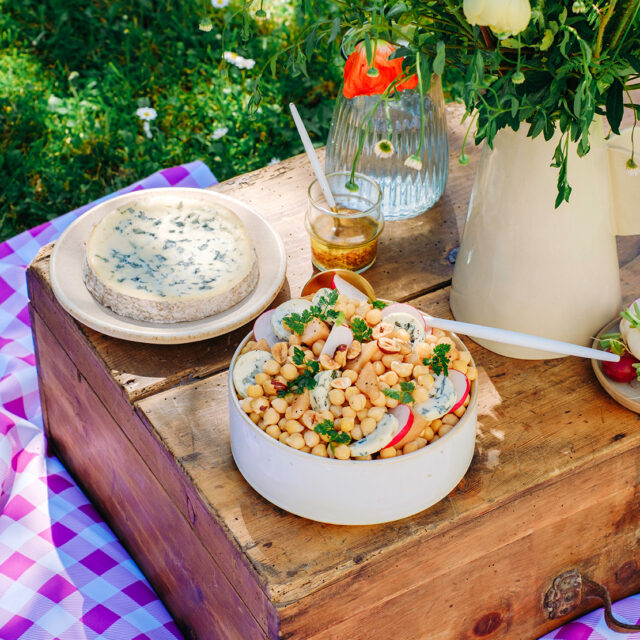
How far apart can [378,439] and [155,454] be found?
1.25 ft

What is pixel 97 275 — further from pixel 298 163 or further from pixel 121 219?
pixel 298 163

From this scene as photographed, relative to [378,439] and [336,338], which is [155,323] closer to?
[336,338]

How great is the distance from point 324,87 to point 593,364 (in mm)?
1785

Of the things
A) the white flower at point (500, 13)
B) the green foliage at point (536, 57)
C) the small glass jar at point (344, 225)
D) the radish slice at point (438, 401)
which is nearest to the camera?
the white flower at point (500, 13)

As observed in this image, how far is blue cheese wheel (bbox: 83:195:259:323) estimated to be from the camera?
1.20 meters

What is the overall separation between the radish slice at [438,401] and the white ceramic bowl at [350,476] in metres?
0.03

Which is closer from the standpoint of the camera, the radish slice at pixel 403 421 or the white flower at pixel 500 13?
the white flower at pixel 500 13

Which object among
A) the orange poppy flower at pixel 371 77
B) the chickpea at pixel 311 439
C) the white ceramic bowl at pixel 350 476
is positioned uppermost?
the orange poppy flower at pixel 371 77

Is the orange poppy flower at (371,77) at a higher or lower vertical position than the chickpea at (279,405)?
higher

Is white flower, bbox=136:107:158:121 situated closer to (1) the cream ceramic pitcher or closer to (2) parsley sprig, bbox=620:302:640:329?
(1) the cream ceramic pitcher

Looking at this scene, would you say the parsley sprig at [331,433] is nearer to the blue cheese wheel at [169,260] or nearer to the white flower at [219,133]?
the blue cheese wheel at [169,260]

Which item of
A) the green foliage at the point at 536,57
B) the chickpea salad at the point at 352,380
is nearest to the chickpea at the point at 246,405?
the chickpea salad at the point at 352,380

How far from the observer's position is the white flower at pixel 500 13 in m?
0.73

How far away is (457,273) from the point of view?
1.21 metres
